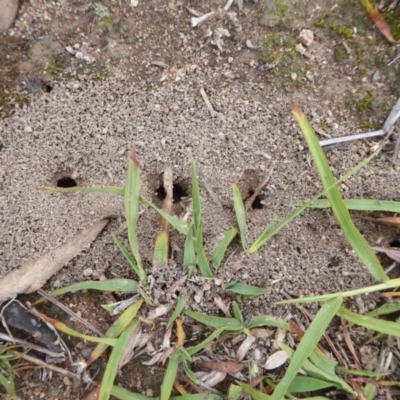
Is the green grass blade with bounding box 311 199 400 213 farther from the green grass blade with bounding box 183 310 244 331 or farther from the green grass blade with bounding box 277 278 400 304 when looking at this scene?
the green grass blade with bounding box 183 310 244 331

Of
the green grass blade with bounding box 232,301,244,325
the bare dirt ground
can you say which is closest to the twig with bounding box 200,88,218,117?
the bare dirt ground

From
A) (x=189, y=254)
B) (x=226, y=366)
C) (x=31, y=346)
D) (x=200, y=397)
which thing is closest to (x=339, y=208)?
(x=189, y=254)

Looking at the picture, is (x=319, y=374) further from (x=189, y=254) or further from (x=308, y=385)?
(x=189, y=254)

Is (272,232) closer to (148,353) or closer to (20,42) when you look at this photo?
(148,353)

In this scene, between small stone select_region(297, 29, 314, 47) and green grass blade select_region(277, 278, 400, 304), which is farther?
small stone select_region(297, 29, 314, 47)

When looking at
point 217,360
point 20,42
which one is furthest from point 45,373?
point 20,42

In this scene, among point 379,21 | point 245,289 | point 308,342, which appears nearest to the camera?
point 308,342

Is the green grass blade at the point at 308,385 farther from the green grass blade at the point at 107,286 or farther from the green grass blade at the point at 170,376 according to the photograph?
the green grass blade at the point at 107,286
